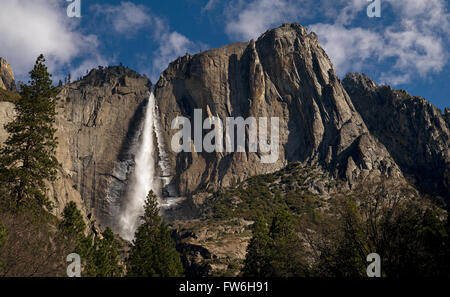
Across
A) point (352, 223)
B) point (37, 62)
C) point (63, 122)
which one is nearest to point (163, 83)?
point (63, 122)

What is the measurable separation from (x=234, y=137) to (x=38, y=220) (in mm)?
95223

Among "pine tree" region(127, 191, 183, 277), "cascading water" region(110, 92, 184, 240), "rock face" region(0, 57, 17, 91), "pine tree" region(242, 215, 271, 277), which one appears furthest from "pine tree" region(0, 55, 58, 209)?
"rock face" region(0, 57, 17, 91)

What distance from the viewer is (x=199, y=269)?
71.2 metres

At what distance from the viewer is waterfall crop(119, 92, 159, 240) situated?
394ft

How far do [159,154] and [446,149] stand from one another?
83106 mm

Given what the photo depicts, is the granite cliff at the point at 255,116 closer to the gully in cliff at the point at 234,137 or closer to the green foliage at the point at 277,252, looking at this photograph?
the gully in cliff at the point at 234,137

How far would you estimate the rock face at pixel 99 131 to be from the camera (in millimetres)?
121938

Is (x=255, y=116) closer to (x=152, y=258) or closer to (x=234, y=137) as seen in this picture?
(x=234, y=137)

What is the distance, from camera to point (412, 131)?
13050cm

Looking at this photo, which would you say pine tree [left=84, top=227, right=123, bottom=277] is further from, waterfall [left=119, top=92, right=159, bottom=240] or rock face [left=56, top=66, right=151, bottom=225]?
rock face [left=56, top=66, right=151, bottom=225]

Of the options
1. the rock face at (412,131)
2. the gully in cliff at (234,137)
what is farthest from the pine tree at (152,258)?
the rock face at (412,131)

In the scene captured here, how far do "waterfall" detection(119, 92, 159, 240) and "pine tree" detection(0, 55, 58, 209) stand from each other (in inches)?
3124

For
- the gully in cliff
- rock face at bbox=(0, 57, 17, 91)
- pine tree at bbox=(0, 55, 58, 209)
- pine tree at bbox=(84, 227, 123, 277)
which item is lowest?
pine tree at bbox=(84, 227, 123, 277)

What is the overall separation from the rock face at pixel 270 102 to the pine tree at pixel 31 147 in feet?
267
